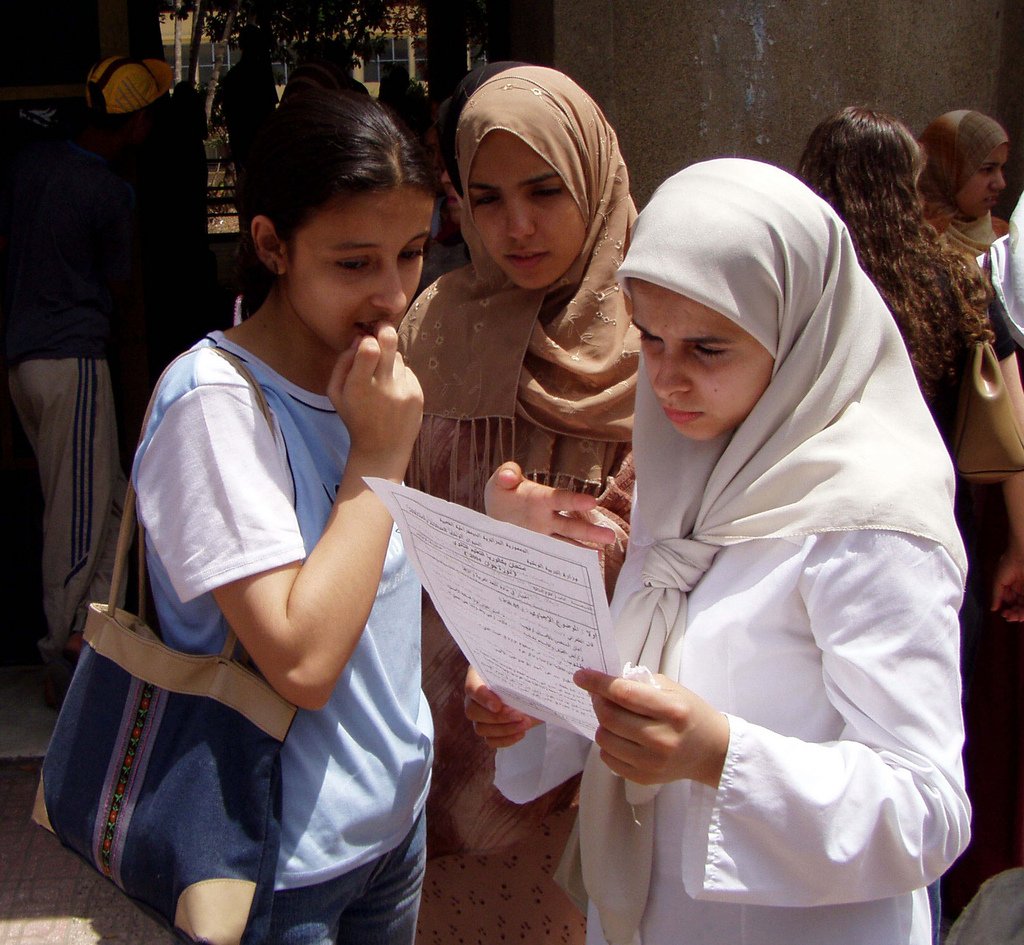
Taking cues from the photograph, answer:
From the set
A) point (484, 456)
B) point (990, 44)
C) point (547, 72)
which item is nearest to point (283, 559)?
point (484, 456)

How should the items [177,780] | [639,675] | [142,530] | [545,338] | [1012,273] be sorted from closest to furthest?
[639,675], [177,780], [142,530], [545,338], [1012,273]

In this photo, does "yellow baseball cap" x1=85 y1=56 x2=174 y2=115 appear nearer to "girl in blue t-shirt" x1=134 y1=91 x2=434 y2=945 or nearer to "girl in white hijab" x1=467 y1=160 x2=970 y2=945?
"girl in blue t-shirt" x1=134 y1=91 x2=434 y2=945

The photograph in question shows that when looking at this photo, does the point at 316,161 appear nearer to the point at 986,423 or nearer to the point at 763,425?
the point at 763,425

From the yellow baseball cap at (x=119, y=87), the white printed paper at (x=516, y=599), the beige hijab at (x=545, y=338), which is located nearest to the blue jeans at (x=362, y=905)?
the white printed paper at (x=516, y=599)

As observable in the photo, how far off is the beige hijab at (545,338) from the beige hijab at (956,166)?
1.59m

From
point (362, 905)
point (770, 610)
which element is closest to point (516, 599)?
point (770, 610)

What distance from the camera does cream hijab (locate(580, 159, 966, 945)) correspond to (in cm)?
130

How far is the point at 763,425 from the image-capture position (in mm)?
1365

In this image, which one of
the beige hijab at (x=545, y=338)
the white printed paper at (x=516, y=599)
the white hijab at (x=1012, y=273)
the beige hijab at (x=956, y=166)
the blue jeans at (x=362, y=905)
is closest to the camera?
the white printed paper at (x=516, y=599)

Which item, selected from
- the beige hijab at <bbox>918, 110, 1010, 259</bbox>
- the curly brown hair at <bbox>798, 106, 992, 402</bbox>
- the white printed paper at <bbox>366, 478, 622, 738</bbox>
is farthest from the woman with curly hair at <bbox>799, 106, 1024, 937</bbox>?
the white printed paper at <bbox>366, 478, 622, 738</bbox>

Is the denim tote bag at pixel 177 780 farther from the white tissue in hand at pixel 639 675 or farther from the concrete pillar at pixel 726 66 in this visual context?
the concrete pillar at pixel 726 66

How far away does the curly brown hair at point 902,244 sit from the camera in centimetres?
237

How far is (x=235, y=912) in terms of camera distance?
1.25 meters

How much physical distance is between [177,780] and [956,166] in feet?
9.91
